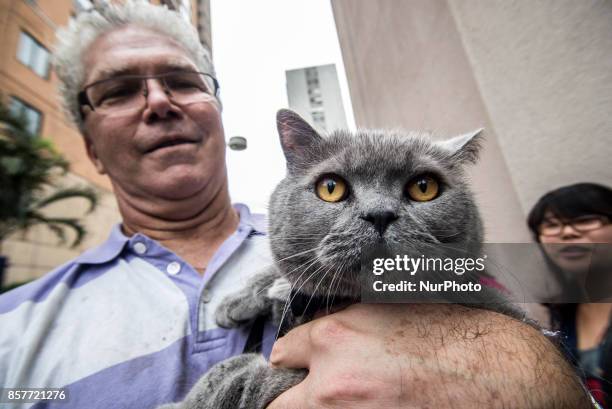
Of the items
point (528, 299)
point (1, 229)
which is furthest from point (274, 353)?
point (1, 229)

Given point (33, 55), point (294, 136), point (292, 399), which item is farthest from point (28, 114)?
point (292, 399)

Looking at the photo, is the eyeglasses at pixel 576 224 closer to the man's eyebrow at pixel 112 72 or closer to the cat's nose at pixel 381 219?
the cat's nose at pixel 381 219

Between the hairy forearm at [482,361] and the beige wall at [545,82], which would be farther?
the beige wall at [545,82]

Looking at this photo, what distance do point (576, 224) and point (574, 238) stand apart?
8cm

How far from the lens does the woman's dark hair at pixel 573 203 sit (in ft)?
2.50

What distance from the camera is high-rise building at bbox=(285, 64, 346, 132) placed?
89cm

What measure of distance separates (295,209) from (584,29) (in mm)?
1066

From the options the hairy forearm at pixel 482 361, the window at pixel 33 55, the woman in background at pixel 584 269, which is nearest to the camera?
the hairy forearm at pixel 482 361

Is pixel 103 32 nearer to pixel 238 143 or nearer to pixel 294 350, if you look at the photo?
pixel 238 143

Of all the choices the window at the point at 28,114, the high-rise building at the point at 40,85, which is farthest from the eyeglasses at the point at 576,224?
the window at the point at 28,114

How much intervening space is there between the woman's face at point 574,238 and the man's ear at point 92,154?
152 cm

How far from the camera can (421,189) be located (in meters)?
0.61

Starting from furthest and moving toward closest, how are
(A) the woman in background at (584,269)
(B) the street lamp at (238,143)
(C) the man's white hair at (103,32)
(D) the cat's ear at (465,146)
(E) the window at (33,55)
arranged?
(E) the window at (33,55) → (C) the man's white hair at (103,32) → (B) the street lamp at (238,143) → (D) the cat's ear at (465,146) → (A) the woman in background at (584,269)

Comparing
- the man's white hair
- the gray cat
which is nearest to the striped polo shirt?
the gray cat
